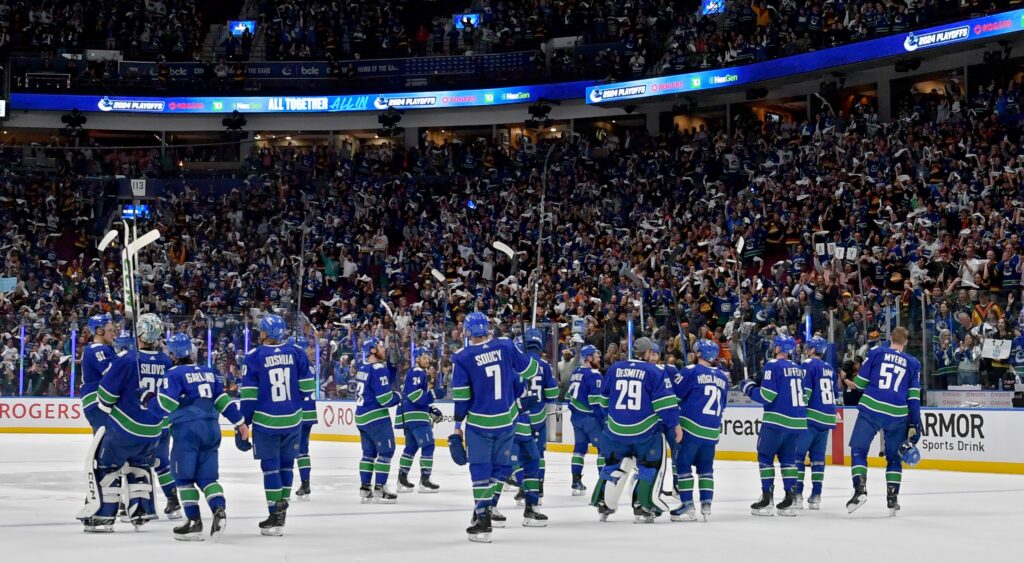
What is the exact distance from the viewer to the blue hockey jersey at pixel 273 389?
10969 millimetres

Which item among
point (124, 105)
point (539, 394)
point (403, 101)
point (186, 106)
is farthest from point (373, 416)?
point (124, 105)

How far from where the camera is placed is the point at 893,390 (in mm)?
12984

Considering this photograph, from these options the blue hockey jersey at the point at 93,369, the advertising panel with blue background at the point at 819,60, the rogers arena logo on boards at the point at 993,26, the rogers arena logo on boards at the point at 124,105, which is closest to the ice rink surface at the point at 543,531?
the blue hockey jersey at the point at 93,369

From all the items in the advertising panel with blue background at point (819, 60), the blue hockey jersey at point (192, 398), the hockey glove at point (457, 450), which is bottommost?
the hockey glove at point (457, 450)

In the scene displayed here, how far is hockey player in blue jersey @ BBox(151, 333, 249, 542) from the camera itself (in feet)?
34.4

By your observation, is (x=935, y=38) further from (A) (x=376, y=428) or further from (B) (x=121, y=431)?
(B) (x=121, y=431)

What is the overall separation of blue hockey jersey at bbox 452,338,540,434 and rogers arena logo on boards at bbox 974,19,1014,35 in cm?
2168

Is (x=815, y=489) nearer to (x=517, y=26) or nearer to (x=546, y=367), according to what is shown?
(x=546, y=367)

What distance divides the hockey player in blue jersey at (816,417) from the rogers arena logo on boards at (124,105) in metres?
34.9

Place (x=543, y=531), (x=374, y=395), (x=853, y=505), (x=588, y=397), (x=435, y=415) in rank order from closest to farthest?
(x=543, y=531), (x=853, y=505), (x=588, y=397), (x=374, y=395), (x=435, y=415)

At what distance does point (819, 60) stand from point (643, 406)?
2315cm

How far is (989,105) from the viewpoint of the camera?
29.2 meters

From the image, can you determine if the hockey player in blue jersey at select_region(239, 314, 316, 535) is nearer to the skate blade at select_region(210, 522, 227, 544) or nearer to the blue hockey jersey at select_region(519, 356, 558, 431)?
the skate blade at select_region(210, 522, 227, 544)

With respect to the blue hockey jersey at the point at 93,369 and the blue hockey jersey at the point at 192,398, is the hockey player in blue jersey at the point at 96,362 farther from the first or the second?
the blue hockey jersey at the point at 192,398
